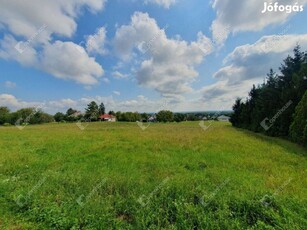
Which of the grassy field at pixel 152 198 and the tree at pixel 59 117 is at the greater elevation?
the tree at pixel 59 117

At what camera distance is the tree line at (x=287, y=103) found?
1447cm

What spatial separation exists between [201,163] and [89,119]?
64798mm

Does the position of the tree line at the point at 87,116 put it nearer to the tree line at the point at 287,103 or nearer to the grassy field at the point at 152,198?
the tree line at the point at 287,103

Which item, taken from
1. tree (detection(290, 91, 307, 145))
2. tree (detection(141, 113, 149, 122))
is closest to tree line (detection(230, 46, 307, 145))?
tree (detection(290, 91, 307, 145))

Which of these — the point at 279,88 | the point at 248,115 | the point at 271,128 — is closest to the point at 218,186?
the point at 271,128

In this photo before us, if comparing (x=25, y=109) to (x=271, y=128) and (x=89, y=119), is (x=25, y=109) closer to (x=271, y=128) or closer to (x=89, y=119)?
(x=89, y=119)

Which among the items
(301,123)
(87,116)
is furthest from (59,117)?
(301,123)

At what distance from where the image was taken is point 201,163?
28.1 feet

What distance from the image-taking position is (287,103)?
18.9 metres

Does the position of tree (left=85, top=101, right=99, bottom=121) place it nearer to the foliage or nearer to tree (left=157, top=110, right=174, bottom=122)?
the foliage

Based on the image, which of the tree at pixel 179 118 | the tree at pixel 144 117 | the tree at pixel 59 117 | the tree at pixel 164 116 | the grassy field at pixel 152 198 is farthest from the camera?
the tree at pixel 59 117

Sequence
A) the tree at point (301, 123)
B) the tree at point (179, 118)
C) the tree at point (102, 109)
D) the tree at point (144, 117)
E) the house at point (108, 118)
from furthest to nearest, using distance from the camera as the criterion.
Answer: the tree at point (102, 109), the house at point (108, 118), the tree at point (179, 118), the tree at point (144, 117), the tree at point (301, 123)

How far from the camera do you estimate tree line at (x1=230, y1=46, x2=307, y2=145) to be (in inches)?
570

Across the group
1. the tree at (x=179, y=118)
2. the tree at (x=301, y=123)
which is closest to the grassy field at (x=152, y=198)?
the tree at (x=301, y=123)
